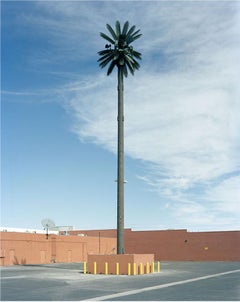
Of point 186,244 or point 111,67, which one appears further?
point 186,244

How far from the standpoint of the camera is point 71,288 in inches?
918

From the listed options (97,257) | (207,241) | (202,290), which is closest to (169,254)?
(207,241)

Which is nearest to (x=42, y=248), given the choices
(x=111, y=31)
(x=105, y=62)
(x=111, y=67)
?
(x=111, y=67)

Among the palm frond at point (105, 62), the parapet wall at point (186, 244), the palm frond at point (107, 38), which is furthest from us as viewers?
the parapet wall at point (186, 244)

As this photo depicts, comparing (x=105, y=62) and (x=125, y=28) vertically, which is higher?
(x=125, y=28)

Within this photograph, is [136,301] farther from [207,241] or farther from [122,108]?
[207,241]

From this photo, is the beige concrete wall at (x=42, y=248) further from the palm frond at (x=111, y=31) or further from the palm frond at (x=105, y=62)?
the palm frond at (x=111, y=31)

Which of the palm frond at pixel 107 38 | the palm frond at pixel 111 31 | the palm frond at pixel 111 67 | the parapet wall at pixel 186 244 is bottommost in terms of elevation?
the parapet wall at pixel 186 244

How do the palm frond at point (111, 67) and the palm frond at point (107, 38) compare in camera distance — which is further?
the palm frond at point (111, 67)

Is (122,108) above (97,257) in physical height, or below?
above

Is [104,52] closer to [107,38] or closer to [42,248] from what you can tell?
[107,38]

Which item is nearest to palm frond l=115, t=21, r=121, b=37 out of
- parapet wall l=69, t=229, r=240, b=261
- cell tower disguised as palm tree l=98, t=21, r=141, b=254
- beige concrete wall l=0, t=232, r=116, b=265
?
cell tower disguised as palm tree l=98, t=21, r=141, b=254

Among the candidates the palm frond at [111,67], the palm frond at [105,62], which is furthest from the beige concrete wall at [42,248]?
the palm frond at [105,62]

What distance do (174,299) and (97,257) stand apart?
678 inches
